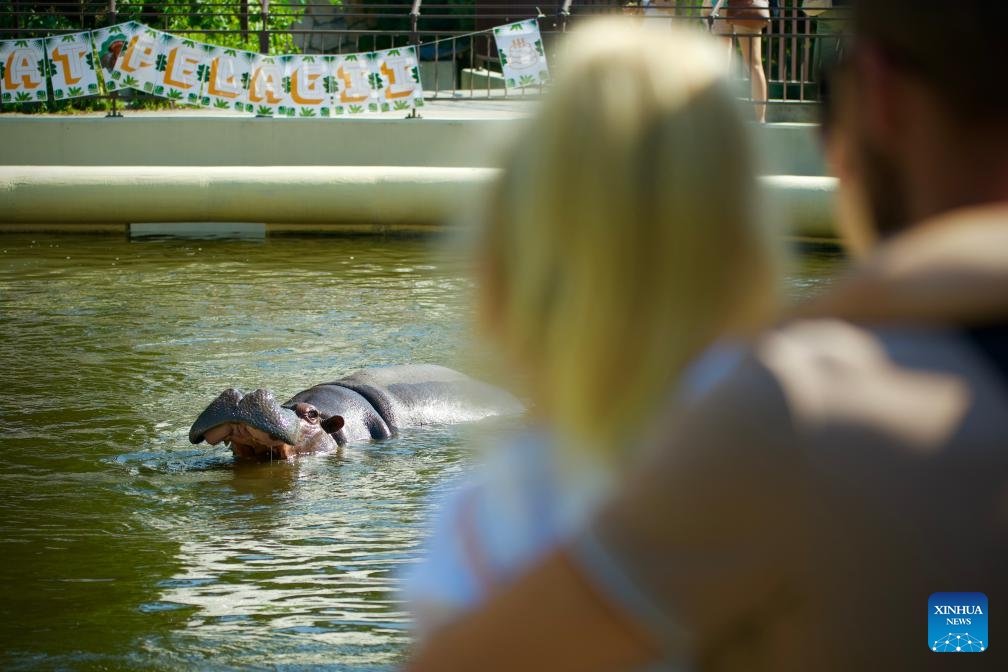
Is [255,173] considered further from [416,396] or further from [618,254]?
[618,254]

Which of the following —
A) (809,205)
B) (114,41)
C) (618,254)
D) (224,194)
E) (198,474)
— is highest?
(114,41)

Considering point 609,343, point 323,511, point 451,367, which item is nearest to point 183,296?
point 451,367

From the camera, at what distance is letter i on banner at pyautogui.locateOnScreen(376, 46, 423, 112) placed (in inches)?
543

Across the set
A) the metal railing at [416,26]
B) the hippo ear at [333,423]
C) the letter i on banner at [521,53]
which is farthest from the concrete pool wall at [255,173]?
the hippo ear at [333,423]

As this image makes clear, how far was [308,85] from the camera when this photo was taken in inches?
540

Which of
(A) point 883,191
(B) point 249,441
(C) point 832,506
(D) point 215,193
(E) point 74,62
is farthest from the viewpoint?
(E) point 74,62

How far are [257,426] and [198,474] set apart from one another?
354 mm

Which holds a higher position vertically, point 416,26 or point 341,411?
point 416,26

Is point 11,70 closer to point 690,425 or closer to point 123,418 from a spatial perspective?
point 123,418

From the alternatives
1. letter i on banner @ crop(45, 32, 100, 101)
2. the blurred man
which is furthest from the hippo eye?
letter i on banner @ crop(45, 32, 100, 101)

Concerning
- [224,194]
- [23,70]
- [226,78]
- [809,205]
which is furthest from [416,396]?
[23,70]

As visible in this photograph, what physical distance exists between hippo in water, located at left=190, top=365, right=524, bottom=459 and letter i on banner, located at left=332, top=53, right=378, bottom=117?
700 centimetres

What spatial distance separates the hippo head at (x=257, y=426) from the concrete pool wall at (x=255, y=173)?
15.0ft

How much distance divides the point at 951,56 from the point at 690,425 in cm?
35
